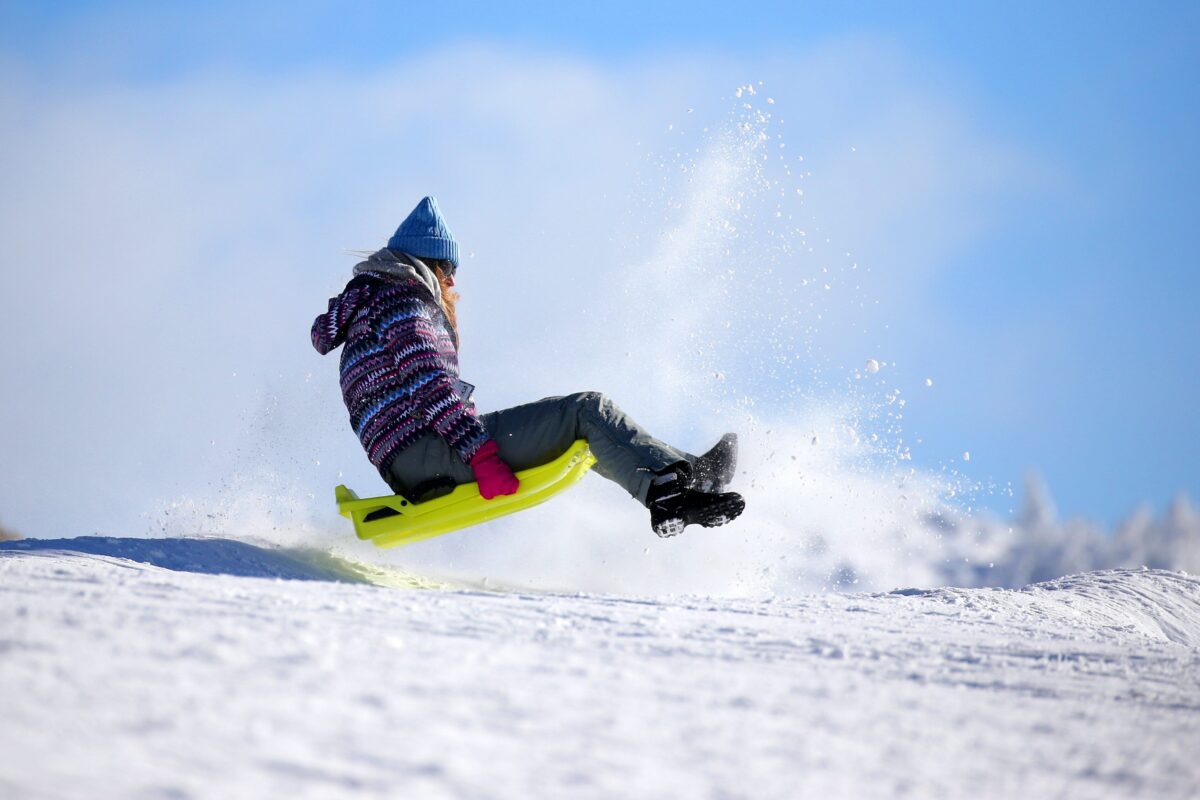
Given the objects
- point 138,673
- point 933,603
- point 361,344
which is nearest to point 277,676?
point 138,673

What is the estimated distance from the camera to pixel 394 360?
468cm

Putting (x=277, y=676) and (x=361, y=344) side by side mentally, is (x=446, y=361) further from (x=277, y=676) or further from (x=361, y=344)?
(x=277, y=676)

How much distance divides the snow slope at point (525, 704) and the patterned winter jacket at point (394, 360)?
1.75 m

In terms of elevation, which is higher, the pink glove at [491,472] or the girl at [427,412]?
the girl at [427,412]

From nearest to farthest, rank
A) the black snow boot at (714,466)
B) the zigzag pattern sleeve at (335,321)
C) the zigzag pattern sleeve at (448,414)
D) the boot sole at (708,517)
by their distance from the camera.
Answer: the boot sole at (708,517) < the black snow boot at (714,466) < the zigzag pattern sleeve at (448,414) < the zigzag pattern sleeve at (335,321)

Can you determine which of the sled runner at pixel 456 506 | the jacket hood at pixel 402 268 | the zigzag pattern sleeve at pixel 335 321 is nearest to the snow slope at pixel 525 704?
the sled runner at pixel 456 506

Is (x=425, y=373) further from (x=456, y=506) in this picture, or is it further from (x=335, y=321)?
(x=456, y=506)

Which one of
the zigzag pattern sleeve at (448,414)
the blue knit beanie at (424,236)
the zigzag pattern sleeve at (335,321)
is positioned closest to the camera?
the zigzag pattern sleeve at (448,414)

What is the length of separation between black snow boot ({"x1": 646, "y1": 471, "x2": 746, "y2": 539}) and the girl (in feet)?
0.45

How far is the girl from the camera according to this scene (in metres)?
4.62

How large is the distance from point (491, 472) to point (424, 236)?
4.17 feet

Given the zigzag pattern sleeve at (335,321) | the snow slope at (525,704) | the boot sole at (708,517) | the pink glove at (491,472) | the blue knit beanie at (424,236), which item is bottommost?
the snow slope at (525,704)

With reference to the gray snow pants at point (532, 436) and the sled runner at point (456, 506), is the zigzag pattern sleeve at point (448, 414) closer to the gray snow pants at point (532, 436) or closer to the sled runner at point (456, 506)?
the gray snow pants at point (532, 436)

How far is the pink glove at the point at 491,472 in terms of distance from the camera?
4652 mm
